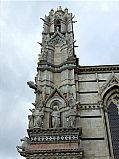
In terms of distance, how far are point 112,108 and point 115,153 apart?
94.7 inches

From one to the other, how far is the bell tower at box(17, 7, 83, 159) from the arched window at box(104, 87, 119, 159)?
1.41 metres

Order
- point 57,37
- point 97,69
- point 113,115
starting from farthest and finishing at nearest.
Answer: point 57,37 < point 97,69 < point 113,115

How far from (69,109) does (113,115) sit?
6.53 ft

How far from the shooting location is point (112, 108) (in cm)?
1317

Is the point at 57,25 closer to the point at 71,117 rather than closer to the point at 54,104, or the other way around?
the point at 54,104

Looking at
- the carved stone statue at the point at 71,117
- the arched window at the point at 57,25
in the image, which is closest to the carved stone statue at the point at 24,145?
Result: the carved stone statue at the point at 71,117

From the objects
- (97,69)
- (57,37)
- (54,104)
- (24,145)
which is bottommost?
(24,145)

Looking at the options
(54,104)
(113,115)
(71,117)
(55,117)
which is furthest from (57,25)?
(71,117)

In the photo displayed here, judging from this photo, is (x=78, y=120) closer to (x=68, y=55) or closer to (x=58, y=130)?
(x=58, y=130)

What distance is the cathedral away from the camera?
10.8 meters

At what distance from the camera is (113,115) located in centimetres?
1281

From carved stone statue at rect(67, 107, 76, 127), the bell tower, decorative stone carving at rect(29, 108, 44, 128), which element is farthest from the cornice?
decorative stone carving at rect(29, 108, 44, 128)

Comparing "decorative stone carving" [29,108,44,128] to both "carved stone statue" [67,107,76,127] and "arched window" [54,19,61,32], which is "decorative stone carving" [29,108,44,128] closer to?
"carved stone statue" [67,107,76,127]

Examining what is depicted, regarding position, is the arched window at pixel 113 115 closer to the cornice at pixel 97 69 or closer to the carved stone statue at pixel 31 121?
the cornice at pixel 97 69
